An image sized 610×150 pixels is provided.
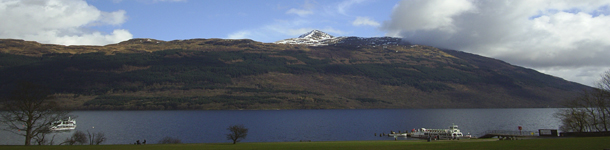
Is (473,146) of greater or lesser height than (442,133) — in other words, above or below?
above

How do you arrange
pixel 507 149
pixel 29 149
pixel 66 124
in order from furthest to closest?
pixel 66 124
pixel 29 149
pixel 507 149

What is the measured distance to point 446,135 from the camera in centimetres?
9169

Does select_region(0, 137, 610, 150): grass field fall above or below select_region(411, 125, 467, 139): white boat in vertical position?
above

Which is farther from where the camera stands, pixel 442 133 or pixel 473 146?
pixel 442 133

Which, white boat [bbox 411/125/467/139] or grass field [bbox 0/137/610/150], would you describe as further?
white boat [bbox 411/125/467/139]

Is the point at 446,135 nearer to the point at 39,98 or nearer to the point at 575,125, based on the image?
the point at 575,125

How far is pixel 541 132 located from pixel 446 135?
23666 mm

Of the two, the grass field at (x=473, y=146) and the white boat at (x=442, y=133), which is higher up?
the grass field at (x=473, y=146)

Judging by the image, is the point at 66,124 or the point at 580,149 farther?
the point at 66,124

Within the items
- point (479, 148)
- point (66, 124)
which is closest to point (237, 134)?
point (479, 148)

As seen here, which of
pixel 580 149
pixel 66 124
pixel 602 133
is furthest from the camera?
pixel 66 124

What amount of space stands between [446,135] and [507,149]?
2348 inches

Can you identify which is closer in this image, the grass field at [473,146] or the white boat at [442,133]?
the grass field at [473,146]

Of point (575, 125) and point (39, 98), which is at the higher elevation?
point (39, 98)
